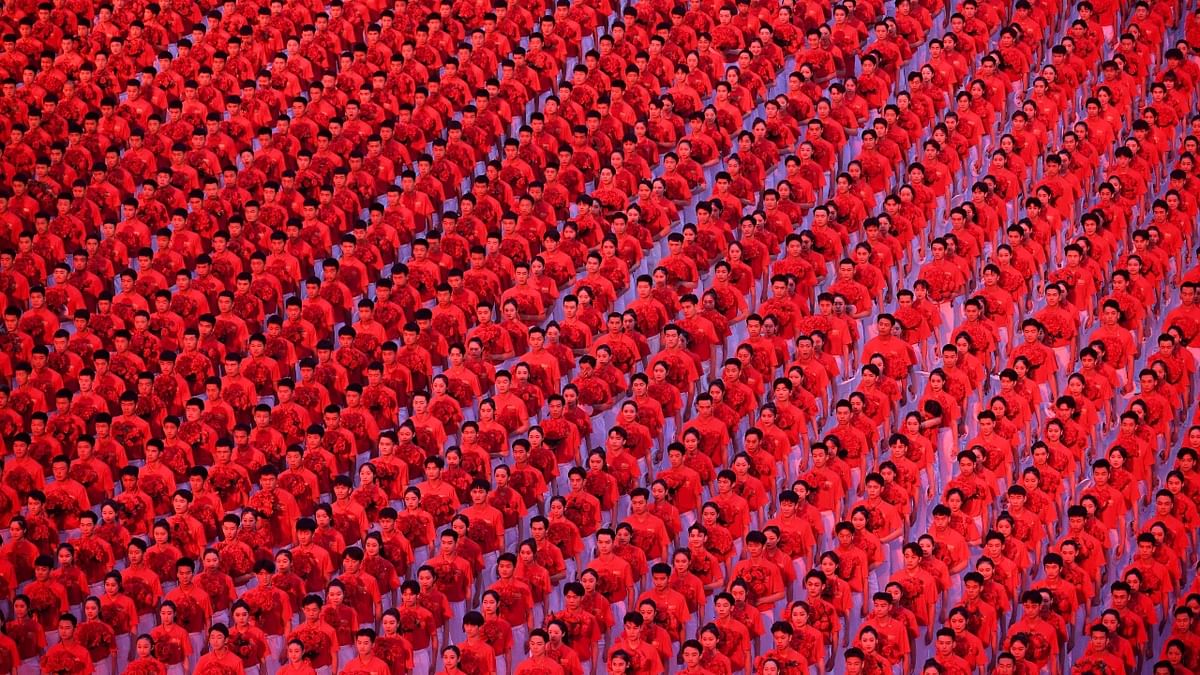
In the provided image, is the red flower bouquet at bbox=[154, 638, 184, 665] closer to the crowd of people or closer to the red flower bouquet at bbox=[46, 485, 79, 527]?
the crowd of people

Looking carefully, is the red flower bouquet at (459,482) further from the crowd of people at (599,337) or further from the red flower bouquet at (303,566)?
the red flower bouquet at (303,566)

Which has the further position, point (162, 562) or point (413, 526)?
point (413, 526)

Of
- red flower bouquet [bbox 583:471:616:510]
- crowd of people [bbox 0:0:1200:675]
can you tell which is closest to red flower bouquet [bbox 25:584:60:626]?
crowd of people [bbox 0:0:1200:675]

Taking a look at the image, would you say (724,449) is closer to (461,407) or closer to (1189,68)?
(461,407)

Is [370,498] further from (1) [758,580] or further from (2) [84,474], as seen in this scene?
(1) [758,580]

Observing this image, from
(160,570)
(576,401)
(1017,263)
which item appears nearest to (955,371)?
(1017,263)

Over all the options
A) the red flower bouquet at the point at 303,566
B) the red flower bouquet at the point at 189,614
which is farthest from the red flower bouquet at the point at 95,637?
the red flower bouquet at the point at 303,566

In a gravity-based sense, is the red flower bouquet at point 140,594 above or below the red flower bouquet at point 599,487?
below

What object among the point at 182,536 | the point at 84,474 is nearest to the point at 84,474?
the point at 84,474
